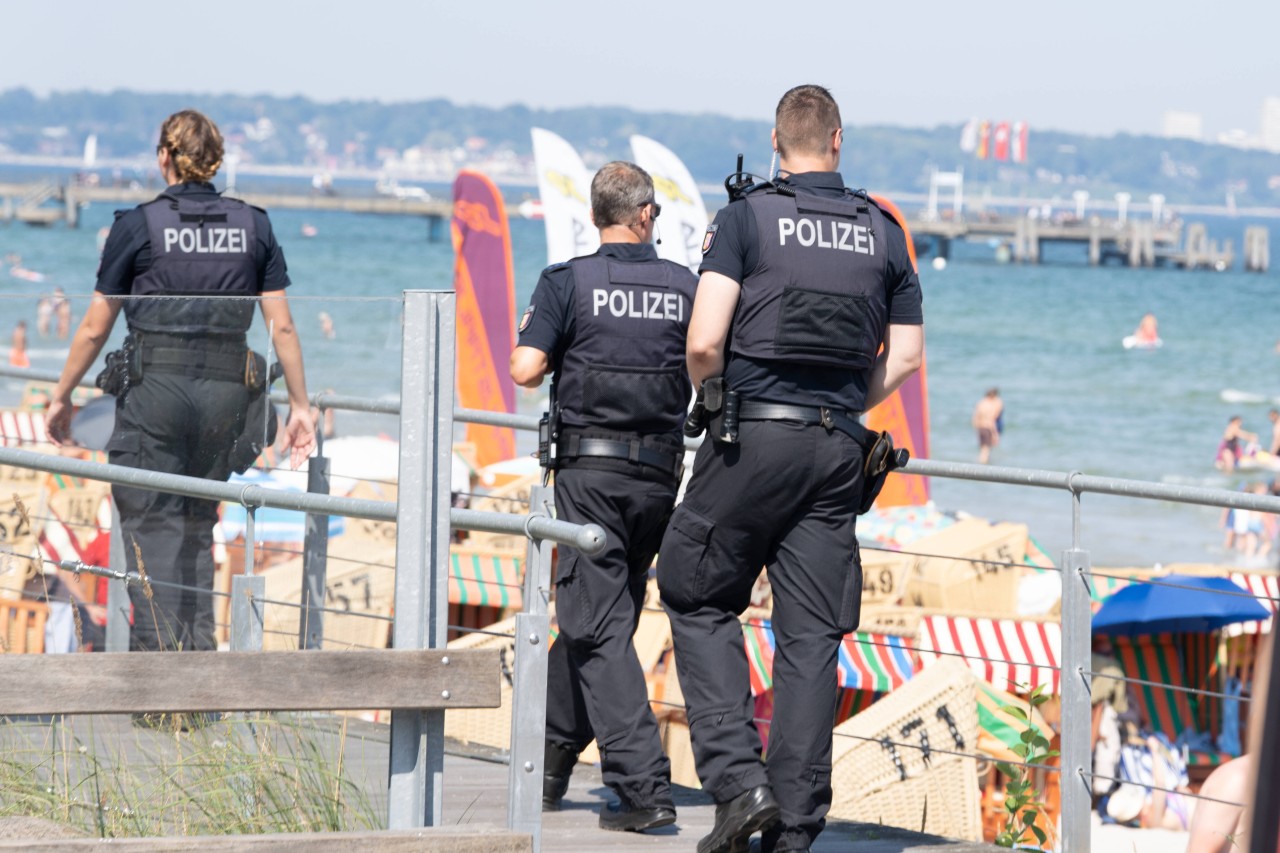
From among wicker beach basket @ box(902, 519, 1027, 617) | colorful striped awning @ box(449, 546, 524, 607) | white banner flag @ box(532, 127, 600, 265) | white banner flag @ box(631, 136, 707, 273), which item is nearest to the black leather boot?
colorful striped awning @ box(449, 546, 524, 607)

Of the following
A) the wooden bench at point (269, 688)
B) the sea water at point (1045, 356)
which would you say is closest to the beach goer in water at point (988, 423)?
the sea water at point (1045, 356)

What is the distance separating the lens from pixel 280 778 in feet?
10.5

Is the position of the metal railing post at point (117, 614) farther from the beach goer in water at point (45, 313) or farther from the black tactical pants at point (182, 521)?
the beach goer in water at point (45, 313)

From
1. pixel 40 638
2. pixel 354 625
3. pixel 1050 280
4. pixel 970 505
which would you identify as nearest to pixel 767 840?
pixel 40 638

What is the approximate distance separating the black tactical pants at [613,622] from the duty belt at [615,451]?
0.04m

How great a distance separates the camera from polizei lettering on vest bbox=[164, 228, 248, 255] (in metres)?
4.96

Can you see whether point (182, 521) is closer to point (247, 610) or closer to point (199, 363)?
point (247, 610)

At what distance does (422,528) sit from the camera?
2914mm

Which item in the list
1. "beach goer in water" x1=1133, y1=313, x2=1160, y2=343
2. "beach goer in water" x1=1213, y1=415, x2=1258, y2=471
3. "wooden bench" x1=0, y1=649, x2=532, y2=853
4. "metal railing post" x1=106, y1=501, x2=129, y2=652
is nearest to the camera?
"wooden bench" x1=0, y1=649, x2=532, y2=853

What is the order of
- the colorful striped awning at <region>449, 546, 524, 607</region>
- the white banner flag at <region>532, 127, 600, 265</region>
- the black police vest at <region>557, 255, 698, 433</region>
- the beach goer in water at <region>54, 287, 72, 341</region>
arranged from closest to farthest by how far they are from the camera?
the beach goer in water at <region>54, 287, 72, 341</region>
the black police vest at <region>557, 255, 698, 433</region>
the colorful striped awning at <region>449, 546, 524, 607</region>
the white banner flag at <region>532, 127, 600, 265</region>

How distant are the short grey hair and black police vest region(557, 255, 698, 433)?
12cm

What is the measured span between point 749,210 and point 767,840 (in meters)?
1.41

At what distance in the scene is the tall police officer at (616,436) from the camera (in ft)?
13.8

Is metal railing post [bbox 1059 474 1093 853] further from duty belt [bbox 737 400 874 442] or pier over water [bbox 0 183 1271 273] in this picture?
pier over water [bbox 0 183 1271 273]
